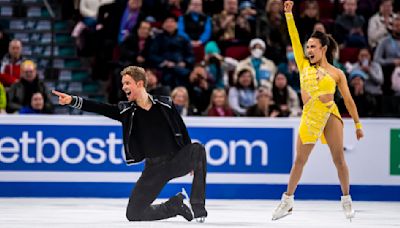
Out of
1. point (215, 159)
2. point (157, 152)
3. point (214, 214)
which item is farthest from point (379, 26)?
point (157, 152)

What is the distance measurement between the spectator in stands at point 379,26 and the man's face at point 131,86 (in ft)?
25.6

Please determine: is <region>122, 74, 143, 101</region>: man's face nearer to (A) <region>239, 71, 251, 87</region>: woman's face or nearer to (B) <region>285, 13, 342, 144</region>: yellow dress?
(B) <region>285, 13, 342, 144</region>: yellow dress

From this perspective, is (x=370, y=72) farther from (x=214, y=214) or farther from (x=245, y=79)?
(x=214, y=214)

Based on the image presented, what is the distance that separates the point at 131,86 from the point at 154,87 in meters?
5.18

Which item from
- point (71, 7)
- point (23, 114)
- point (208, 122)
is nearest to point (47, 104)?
point (23, 114)

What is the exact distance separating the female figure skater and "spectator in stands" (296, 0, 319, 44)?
6346mm

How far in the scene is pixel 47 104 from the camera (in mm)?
13883

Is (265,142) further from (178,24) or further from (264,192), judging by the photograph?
(178,24)

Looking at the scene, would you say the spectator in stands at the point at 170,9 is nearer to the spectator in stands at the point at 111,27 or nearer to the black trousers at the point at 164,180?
the spectator in stands at the point at 111,27

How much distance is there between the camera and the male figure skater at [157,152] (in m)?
9.13

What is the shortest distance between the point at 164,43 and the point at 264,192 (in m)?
3.25

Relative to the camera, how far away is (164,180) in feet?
30.3

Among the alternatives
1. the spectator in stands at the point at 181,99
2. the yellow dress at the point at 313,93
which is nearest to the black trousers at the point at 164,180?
the yellow dress at the point at 313,93

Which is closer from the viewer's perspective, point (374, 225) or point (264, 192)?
point (374, 225)
